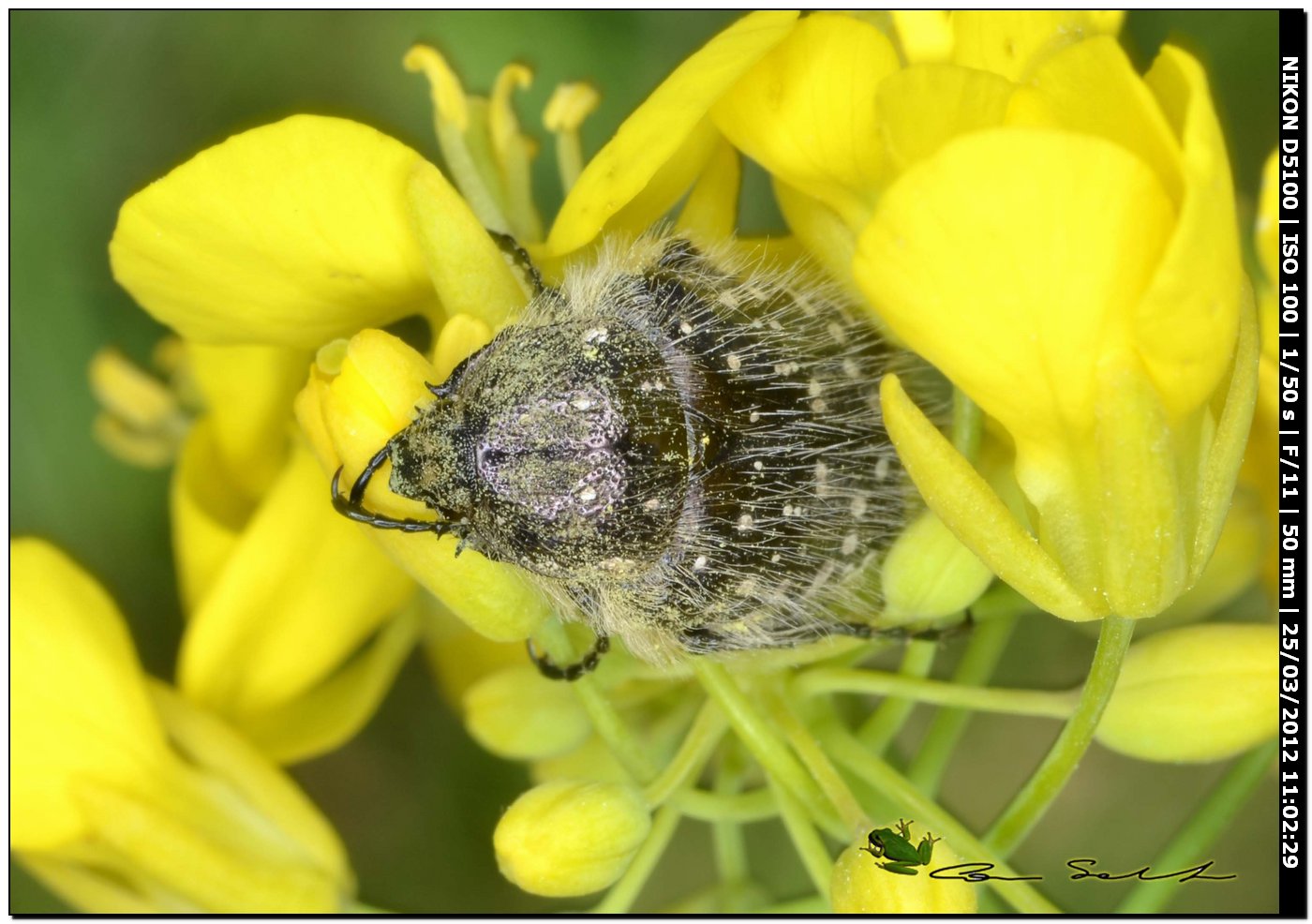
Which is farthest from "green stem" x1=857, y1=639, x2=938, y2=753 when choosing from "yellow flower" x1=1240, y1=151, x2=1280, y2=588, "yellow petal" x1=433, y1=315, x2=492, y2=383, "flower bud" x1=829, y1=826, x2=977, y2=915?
"yellow petal" x1=433, y1=315, x2=492, y2=383

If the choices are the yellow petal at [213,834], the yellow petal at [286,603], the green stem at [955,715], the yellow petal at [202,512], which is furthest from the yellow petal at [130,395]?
the green stem at [955,715]

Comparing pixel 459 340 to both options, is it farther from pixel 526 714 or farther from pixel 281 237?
pixel 526 714

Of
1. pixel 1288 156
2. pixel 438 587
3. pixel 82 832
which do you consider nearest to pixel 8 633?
pixel 82 832

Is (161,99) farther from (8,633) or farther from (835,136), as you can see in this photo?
(835,136)

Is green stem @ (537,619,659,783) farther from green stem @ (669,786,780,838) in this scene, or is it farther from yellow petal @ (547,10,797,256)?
yellow petal @ (547,10,797,256)

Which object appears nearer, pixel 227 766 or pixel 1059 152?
pixel 1059 152
